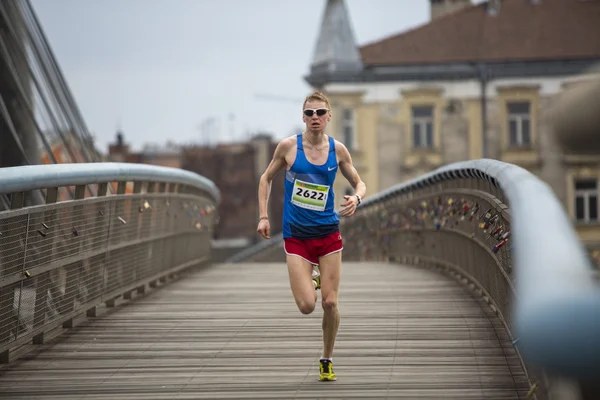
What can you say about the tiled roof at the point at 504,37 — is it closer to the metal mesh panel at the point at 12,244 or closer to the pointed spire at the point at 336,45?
the pointed spire at the point at 336,45

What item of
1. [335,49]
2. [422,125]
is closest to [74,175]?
[422,125]

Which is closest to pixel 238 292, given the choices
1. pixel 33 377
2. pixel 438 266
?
pixel 438 266

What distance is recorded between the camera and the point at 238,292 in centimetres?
1355

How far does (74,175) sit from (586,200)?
46.6m

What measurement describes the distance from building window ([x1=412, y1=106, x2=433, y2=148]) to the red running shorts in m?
47.8

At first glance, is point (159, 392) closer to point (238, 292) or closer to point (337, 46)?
point (238, 292)

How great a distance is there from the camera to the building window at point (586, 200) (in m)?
53.6

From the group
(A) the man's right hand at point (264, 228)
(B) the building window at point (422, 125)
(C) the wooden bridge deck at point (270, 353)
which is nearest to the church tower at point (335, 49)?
(B) the building window at point (422, 125)

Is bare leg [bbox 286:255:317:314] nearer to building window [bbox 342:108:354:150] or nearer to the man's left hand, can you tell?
the man's left hand

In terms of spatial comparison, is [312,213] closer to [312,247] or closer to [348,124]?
[312,247]

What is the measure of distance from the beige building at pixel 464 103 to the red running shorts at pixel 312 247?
152ft

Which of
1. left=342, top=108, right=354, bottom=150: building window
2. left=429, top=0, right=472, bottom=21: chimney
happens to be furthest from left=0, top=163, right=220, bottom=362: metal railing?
left=429, top=0, right=472, bottom=21: chimney

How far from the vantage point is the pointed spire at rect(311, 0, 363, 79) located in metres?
56.1

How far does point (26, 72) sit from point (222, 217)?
237ft
